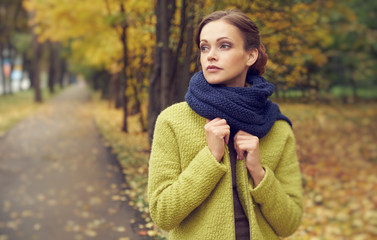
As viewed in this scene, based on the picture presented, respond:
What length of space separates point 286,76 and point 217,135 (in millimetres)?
2903

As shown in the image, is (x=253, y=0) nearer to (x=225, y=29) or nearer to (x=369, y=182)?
(x=225, y=29)

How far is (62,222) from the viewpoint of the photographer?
5.47 m

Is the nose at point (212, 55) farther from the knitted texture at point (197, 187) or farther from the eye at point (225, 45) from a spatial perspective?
the knitted texture at point (197, 187)

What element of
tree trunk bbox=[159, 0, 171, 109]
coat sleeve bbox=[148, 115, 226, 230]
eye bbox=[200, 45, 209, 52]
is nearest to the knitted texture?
coat sleeve bbox=[148, 115, 226, 230]

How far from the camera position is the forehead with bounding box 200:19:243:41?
1736 mm

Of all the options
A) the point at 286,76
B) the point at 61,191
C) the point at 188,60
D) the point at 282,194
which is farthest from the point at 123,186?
the point at 282,194

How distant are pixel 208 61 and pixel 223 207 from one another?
0.68 metres

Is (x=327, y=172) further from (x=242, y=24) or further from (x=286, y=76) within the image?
(x=242, y=24)

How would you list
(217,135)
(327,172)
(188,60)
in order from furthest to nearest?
(327,172), (188,60), (217,135)

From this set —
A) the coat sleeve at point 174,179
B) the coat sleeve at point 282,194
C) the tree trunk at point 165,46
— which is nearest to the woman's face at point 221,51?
the coat sleeve at point 174,179

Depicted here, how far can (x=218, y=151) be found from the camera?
170 cm

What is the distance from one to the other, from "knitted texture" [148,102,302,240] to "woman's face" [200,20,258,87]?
21cm

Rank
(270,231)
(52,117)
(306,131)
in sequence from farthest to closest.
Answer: (52,117), (306,131), (270,231)

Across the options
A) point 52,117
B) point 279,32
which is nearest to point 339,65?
point 52,117
